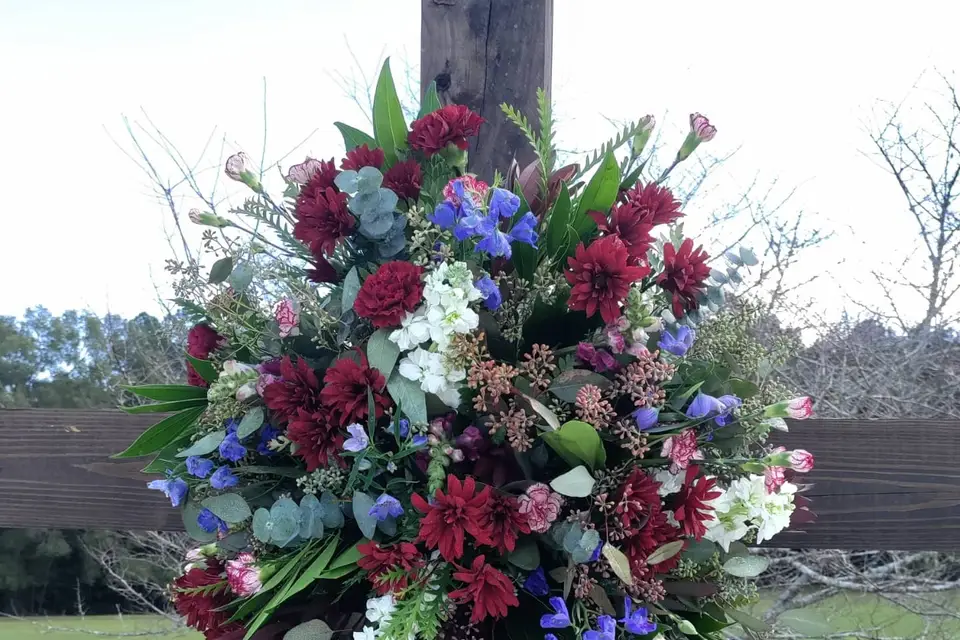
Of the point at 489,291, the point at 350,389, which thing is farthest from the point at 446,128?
the point at 350,389

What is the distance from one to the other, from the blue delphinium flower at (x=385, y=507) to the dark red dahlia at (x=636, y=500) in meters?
0.20

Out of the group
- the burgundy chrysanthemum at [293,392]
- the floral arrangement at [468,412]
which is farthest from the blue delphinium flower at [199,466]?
the burgundy chrysanthemum at [293,392]

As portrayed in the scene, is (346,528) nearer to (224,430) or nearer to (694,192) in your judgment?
(224,430)

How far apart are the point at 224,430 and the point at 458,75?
1.76ft

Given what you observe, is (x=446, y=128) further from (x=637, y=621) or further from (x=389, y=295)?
(x=637, y=621)

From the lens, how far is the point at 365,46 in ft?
8.27

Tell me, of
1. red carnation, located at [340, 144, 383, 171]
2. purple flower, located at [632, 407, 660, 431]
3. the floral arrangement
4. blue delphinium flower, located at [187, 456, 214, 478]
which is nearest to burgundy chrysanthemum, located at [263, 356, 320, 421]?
the floral arrangement

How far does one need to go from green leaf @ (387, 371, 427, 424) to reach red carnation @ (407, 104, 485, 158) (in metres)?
0.24

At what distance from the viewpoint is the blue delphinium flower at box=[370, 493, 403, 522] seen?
26.6 inches

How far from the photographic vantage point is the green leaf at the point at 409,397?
0.68 metres

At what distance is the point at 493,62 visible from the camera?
968mm

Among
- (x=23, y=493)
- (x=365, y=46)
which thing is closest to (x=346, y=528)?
(x=23, y=493)

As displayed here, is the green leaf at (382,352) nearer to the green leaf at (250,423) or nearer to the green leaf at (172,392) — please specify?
the green leaf at (250,423)

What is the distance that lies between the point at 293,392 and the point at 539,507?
0.26 metres
